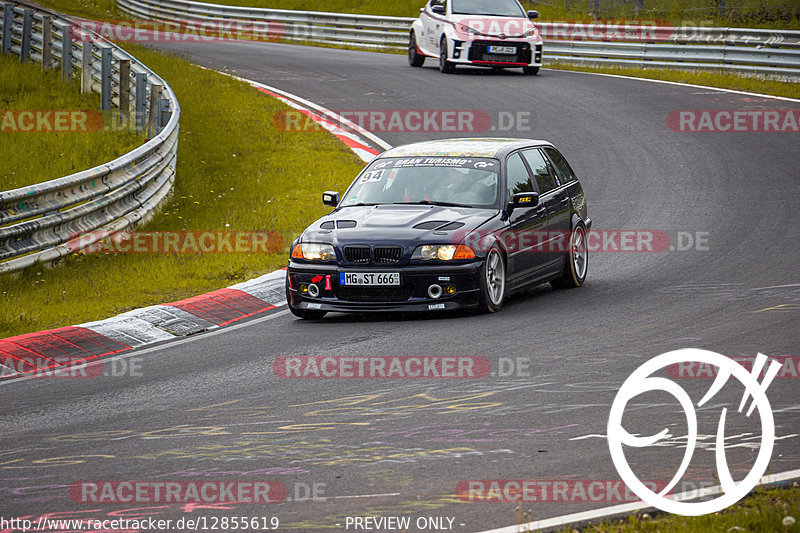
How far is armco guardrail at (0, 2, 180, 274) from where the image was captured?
1115cm

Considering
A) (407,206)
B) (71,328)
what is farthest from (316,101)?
(71,328)

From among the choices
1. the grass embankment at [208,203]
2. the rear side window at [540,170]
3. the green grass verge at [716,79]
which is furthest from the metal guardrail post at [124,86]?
the green grass verge at [716,79]

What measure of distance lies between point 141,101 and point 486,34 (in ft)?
32.2

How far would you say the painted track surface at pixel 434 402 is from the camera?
5410 mm

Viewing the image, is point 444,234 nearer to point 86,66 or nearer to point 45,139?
point 45,139

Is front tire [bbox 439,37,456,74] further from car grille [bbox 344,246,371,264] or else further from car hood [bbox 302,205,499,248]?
car grille [bbox 344,246,371,264]

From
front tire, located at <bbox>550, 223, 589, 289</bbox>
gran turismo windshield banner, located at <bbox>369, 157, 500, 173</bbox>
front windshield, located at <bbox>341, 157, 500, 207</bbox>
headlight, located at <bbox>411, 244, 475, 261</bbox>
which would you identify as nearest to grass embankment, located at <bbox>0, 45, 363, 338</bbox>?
front windshield, located at <bbox>341, 157, 500, 207</bbox>

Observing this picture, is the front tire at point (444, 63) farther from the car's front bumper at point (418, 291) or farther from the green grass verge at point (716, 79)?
the car's front bumper at point (418, 291)

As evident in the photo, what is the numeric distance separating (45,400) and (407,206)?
4260mm

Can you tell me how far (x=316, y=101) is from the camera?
22.4 metres

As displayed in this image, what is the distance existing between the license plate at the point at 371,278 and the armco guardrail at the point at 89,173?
340 cm

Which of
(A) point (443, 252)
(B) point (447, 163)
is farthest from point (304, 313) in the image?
(B) point (447, 163)

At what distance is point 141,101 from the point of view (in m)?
16.9

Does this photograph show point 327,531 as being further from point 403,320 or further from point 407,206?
point 407,206
